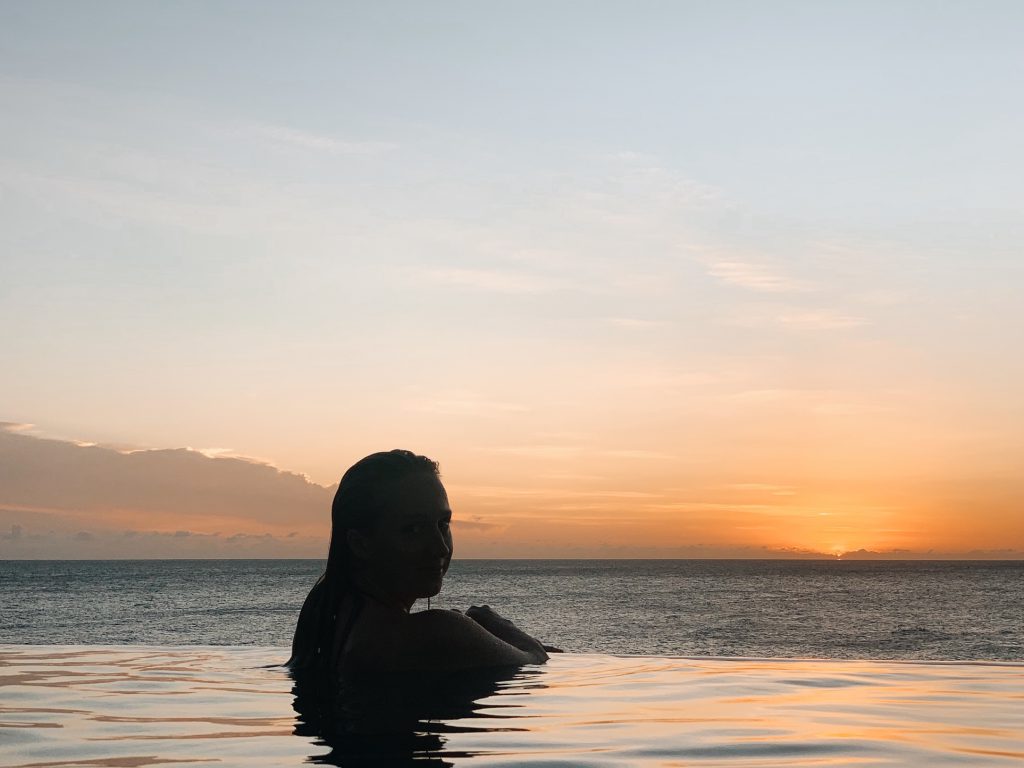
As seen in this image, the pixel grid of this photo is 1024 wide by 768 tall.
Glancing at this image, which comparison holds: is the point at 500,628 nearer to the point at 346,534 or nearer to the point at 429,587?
the point at 429,587

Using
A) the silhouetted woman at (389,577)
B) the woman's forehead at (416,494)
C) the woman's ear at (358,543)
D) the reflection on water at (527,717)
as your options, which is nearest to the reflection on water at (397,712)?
the reflection on water at (527,717)

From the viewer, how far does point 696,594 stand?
3752 inches

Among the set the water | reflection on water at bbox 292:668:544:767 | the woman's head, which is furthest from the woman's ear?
the water

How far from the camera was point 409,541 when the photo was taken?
5.52 metres

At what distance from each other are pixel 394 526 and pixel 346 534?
33 centimetres

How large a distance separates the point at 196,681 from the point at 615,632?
45.3 metres

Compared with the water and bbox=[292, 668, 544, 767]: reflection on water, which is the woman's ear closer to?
bbox=[292, 668, 544, 767]: reflection on water

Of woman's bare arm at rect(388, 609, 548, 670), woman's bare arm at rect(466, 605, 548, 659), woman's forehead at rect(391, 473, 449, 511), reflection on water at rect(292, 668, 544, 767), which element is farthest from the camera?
woman's bare arm at rect(466, 605, 548, 659)

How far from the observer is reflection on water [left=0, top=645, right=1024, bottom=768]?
3.76m

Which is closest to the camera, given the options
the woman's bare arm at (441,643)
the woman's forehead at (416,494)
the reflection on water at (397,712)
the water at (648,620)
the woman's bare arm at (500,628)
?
the reflection on water at (397,712)

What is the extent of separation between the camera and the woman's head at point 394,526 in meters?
5.52

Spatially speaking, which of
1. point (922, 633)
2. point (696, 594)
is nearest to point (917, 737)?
point (922, 633)

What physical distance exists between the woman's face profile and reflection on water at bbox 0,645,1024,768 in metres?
0.56

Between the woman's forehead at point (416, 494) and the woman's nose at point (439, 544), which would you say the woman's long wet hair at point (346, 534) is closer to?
the woman's forehead at point (416, 494)
